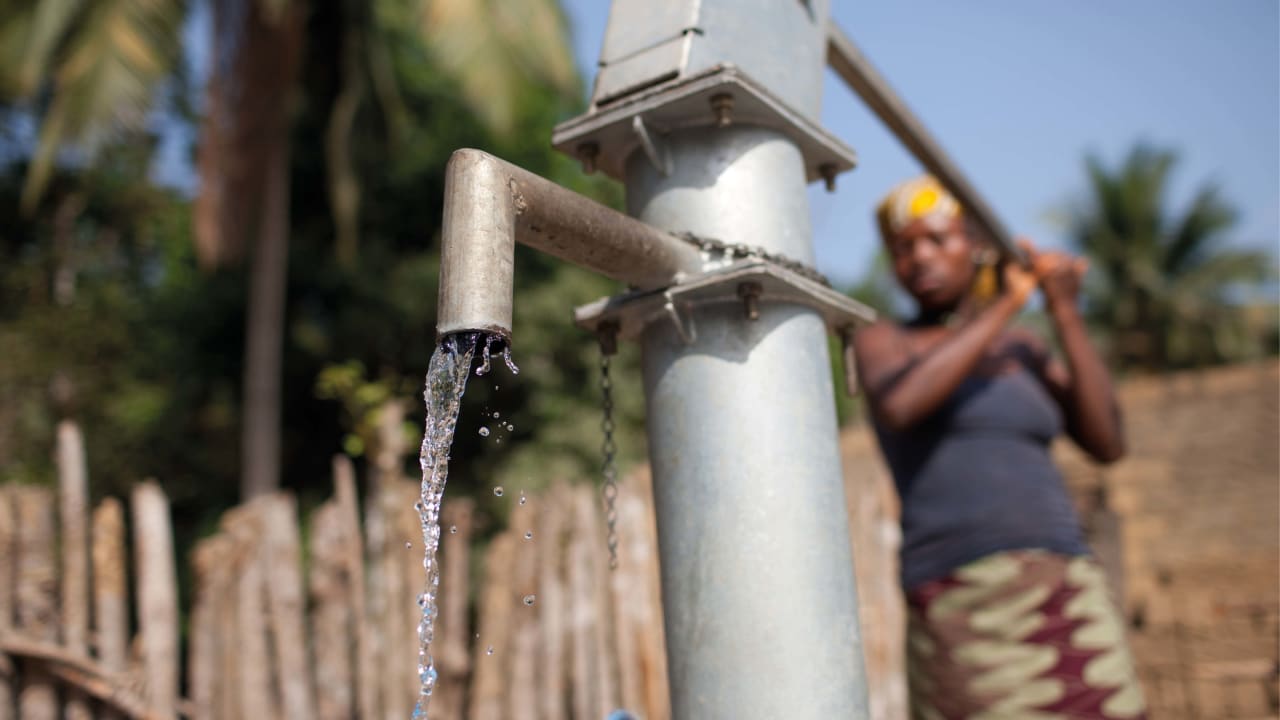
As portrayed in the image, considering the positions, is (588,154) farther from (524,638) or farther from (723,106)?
(524,638)

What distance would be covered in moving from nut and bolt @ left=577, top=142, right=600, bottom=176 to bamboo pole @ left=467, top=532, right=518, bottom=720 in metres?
2.56

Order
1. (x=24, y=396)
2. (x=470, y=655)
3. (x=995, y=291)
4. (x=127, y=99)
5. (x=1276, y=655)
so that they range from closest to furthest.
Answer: (x=995, y=291), (x=1276, y=655), (x=470, y=655), (x=127, y=99), (x=24, y=396)

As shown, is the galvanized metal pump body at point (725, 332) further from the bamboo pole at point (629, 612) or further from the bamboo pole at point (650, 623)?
the bamboo pole at point (629, 612)

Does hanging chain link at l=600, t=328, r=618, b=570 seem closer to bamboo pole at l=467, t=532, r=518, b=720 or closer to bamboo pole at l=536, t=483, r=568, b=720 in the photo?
bamboo pole at l=467, t=532, r=518, b=720

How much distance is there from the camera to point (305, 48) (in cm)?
1017

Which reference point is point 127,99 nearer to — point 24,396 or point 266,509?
point 24,396

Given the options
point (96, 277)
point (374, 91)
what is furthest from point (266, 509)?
point (96, 277)

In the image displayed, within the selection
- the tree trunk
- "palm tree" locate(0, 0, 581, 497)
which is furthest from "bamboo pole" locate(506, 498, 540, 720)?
the tree trunk

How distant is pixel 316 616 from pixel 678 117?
2.64 metres

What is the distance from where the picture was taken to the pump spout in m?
0.85

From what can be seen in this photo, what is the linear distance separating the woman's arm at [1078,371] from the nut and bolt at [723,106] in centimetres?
134

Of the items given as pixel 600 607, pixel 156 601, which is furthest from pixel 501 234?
pixel 600 607

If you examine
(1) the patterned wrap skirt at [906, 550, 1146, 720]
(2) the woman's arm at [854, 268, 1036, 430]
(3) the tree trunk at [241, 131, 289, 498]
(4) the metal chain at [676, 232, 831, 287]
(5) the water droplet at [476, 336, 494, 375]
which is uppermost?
(3) the tree trunk at [241, 131, 289, 498]

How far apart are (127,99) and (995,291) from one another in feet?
21.2
